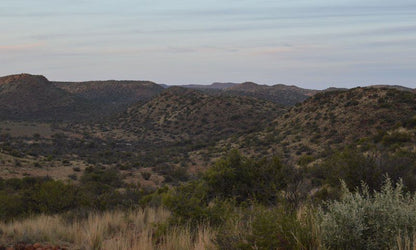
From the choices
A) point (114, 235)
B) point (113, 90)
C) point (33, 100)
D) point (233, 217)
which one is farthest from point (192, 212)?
point (113, 90)

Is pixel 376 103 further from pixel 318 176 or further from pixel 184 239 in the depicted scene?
pixel 184 239

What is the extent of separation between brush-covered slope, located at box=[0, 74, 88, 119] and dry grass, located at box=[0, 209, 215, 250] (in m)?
89.3

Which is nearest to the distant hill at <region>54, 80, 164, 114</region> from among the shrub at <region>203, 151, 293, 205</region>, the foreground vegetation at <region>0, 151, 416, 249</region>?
the foreground vegetation at <region>0, 151, 416, 249</region>

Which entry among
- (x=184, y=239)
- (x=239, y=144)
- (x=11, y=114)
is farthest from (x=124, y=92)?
(x=184, y=239)

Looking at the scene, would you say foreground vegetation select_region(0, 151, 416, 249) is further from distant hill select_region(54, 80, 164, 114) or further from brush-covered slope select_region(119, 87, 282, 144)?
distant hill select_region(54, 80, 164, 114)

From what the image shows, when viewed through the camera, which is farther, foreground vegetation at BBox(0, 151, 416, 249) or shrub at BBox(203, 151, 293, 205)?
shrub at BBox(203, 151, 293, 205)

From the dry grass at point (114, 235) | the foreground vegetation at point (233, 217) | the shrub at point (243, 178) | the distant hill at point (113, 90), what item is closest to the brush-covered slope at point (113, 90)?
the distant hill at point (113, 90)

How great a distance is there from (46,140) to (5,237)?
163ft

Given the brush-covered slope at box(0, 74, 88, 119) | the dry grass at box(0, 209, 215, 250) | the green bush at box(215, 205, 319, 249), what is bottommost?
the dry grass at box(0, 209, 215, 250)

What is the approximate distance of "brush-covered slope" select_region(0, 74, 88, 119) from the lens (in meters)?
91.3

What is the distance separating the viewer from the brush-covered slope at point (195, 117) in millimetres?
58281

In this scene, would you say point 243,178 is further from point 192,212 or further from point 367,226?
point 367,226

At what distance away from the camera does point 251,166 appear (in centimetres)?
1127

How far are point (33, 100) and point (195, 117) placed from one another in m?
60.3
